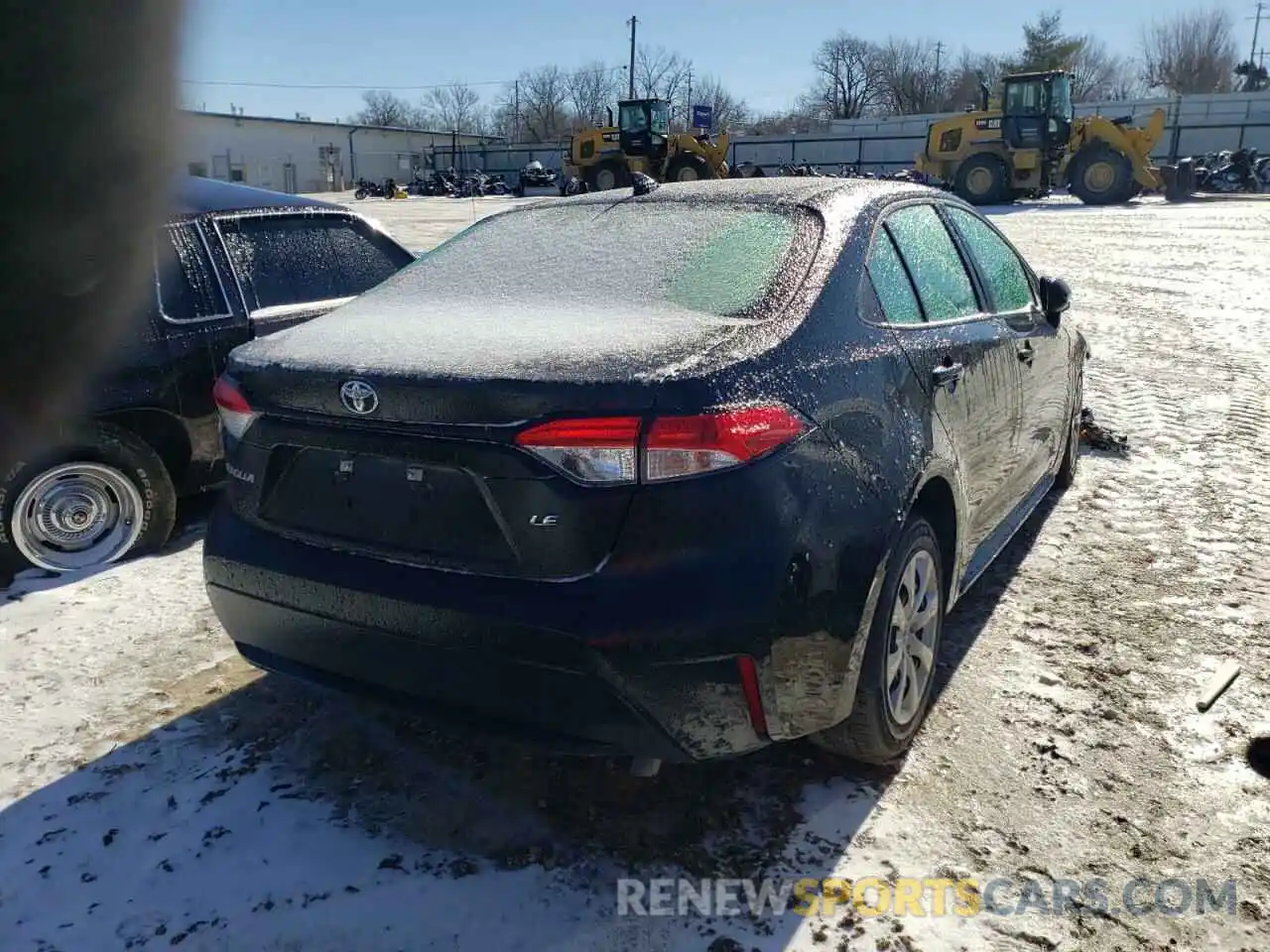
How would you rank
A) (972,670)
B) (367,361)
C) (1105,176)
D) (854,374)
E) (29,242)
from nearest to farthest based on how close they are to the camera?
1. (367,361)
2. (854,374)
3. (972,670)
4. (29,242)
5. (1105,176)

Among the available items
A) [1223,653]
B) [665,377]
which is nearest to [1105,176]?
[1223,653]

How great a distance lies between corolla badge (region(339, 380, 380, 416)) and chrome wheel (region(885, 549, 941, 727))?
139 cm

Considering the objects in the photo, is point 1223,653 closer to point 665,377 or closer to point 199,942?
point 665,377

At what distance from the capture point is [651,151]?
32.8m

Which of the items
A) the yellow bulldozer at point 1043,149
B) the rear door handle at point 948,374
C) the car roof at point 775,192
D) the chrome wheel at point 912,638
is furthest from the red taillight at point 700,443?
the yellow bulldozer at point 1043,149

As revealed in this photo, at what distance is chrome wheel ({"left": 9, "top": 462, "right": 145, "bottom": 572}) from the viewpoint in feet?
12.6

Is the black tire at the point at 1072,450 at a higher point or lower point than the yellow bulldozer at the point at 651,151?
lower

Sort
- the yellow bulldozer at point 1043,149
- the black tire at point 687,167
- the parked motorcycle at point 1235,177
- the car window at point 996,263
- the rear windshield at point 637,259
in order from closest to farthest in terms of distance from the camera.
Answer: the rear windshield at point 637,259 < the car window at point 996,263 < the yellow bulldozer at point 1043,149 < the parked motorcycle at point 1235,177 < the black tire at point 687,167

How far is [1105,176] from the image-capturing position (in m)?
26.8

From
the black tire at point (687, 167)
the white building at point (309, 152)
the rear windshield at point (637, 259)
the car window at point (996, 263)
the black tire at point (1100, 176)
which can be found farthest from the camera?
the white building at point (309, 152)

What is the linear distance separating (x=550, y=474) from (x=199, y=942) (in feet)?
4.21

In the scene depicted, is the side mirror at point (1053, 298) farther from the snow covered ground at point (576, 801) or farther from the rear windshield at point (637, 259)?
the rear windshield at point (637, 259)

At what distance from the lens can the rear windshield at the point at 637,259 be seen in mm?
2537
